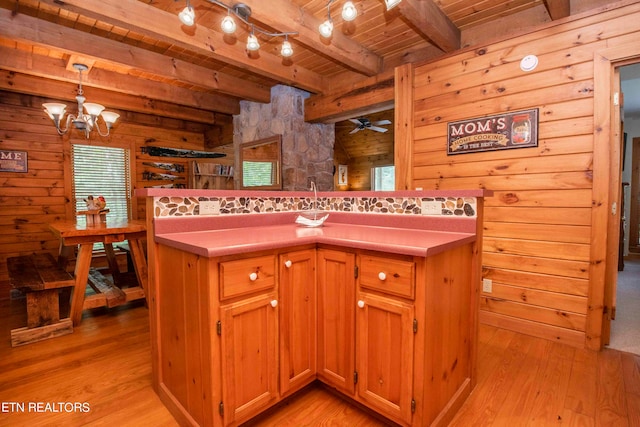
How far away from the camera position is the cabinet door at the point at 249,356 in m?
1.31

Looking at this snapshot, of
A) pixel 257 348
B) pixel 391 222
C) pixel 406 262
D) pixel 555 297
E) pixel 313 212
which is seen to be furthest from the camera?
pixel 555 297

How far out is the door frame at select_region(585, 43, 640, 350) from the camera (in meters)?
2.12

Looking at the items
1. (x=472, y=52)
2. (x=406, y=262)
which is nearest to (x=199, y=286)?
(x=406, y=262)

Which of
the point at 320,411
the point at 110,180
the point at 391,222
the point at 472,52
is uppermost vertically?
the point at 472,52

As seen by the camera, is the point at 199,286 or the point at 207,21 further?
the point at 207,21

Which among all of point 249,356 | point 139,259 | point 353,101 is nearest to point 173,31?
point 353,101

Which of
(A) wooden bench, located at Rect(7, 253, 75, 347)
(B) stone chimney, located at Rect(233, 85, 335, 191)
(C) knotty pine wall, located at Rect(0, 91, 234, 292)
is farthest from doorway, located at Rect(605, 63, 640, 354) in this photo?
Result: (C) knotty pine wall, located at Rect(0, 91, 234, 292)

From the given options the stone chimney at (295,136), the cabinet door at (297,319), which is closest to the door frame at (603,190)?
the cabinet door at (297,319)

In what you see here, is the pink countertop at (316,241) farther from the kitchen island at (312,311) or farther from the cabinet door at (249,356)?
the cabinet door at (249,356)

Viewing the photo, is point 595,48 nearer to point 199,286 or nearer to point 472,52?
point 472,52

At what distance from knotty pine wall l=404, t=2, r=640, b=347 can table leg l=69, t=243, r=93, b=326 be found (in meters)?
3.32

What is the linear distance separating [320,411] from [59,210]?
4.83 metres

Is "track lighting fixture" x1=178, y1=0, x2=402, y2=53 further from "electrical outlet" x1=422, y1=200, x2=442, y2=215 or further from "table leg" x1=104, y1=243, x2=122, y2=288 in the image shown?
"table leg" x1=104, y1=243, x2=122, y2=288

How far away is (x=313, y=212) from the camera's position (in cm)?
208
